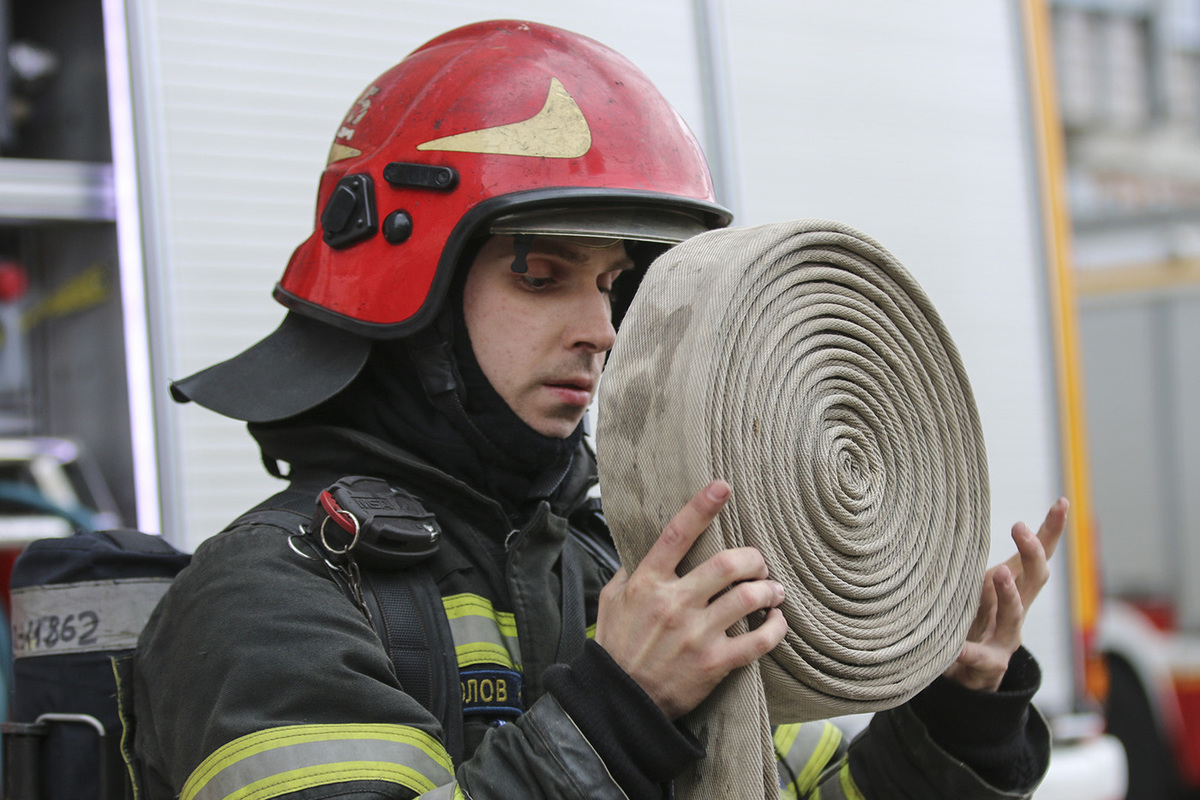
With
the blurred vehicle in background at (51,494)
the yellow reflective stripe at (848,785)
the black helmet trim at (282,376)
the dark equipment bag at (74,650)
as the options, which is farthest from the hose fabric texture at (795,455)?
the blurred vehicle in background at (51,494)

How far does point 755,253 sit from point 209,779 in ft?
2.63

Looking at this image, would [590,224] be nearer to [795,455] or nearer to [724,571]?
[795,455]

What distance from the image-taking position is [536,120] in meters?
1.74

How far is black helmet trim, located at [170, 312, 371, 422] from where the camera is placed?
67.3 inches

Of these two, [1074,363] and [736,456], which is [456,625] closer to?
[736,456]

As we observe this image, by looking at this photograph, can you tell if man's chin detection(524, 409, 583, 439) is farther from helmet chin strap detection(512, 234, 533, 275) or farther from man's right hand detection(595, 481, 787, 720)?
man's right hand detection(595, 481, 787, 720)

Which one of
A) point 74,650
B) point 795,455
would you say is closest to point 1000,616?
point 795,455

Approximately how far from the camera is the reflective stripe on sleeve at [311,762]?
1296mm

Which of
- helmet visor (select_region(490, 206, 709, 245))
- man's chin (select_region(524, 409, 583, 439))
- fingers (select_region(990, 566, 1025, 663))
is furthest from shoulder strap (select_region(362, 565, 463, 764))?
fingers (select_region(990, 566, 1025, 663))

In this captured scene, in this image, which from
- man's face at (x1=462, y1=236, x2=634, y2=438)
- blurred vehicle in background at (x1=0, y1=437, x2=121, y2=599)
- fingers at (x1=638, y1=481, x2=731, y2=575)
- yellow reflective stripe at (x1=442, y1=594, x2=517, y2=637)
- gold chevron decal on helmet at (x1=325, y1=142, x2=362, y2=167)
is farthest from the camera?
blurred vehicle in background at (x1=0, y1=437, x2=121, y2=599)

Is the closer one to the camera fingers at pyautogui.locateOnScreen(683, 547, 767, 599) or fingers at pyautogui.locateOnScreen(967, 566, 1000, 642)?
fingers at pyautogui.locateOnScreen(683, 547, 767, 599)

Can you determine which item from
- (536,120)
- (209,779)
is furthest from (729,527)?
(536,120)

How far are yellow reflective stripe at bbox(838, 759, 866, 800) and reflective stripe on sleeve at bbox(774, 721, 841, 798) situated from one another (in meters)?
0.08

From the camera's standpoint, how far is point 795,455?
1.34 meters
